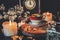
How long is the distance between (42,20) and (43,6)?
0.10m

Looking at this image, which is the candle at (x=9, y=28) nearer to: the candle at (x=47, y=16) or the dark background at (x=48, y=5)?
the dark background at (x=48, y=5)

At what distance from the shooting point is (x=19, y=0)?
4.30ft

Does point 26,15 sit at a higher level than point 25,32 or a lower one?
higher

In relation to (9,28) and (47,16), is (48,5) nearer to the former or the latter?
(47,16)

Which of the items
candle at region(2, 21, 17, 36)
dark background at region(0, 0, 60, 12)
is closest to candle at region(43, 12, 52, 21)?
dark background at region(0, 0, 60, 12)

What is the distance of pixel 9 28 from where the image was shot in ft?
4.24

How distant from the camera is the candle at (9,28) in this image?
129 centimetres

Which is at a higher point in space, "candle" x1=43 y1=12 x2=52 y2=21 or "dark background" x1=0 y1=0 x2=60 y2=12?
"dark background" x1=0 y1=0 x2=60 y2=12

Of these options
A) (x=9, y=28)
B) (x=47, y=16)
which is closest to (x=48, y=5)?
(x=47, y=16)

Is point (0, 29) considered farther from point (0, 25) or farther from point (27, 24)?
point (27, 24)

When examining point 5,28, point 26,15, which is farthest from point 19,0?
point 5,28

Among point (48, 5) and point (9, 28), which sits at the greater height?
point (48, 5)

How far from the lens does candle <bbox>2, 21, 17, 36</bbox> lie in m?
1.29

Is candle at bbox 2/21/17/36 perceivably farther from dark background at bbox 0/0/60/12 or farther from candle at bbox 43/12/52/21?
candle at bbox 43/12/52/21
